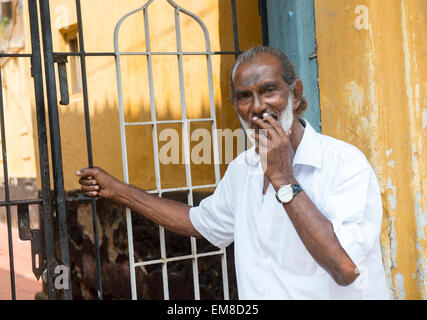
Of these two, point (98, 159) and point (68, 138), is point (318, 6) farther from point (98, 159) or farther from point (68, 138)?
point (68, 138)

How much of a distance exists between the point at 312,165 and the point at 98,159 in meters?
4.51

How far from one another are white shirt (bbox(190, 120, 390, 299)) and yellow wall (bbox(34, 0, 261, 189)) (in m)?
1.45

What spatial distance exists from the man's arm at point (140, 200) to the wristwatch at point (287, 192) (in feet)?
2.76

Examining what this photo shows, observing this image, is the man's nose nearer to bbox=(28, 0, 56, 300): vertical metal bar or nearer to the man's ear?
the man's ear

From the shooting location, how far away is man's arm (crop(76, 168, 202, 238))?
2486 mm

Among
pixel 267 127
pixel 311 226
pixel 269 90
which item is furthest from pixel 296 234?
pixel 269 90

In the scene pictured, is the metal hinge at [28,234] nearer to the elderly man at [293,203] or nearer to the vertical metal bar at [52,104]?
the vertical metal bar at [52,104]

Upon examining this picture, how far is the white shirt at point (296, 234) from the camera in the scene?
174cm

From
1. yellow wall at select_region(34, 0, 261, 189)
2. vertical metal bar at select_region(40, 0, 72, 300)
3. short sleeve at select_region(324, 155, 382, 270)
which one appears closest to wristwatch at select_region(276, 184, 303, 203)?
short sleeve at select_region(324, 155, 382, 270)

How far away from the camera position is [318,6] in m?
2.74

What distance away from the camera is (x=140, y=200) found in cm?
250

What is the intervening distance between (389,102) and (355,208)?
1072mm

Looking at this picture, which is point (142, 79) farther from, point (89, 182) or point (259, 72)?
point (259, 72)

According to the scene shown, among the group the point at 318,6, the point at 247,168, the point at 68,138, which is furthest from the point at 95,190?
the point at 68,138
